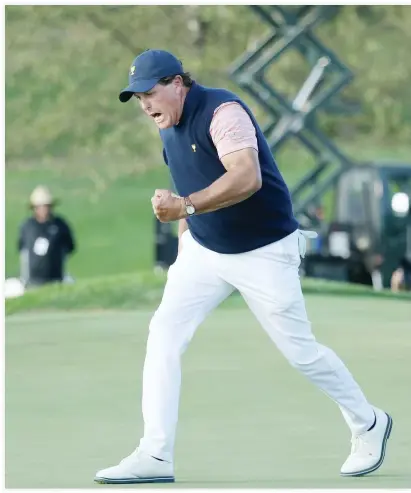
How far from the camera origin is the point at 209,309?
6293 millimetres

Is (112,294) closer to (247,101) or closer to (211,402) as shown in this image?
(211,402)

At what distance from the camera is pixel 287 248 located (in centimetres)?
616

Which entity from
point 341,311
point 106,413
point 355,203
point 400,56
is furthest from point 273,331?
point 400,56

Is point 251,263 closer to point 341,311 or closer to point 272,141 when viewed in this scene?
point 341,311

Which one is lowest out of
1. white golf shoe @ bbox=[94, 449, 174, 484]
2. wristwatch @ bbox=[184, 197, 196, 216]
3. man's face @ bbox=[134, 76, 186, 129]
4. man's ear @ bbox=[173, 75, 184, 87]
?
white golf shoe @ bbox=[94, 449, 174, 484]

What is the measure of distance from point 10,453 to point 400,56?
21484 millimetres

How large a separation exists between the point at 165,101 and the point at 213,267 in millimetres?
704

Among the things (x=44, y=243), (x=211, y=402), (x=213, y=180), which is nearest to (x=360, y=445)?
(x=213, y=180)

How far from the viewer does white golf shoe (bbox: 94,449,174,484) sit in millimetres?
5992

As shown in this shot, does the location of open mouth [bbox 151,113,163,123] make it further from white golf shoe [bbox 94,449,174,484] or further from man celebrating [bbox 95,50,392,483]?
white golf shoe [bbox 94,449,174,484]

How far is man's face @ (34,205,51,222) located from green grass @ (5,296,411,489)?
14.6 ft

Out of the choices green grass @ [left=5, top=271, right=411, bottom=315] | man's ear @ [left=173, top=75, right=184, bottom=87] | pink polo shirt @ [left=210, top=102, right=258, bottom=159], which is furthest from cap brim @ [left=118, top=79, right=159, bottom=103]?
green grass @ [left=5, top=271, right=411, bottom=315]

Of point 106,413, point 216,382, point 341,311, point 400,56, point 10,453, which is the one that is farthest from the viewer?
point 400,56

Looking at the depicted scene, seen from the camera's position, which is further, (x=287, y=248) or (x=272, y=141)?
(x=272, y=141)
